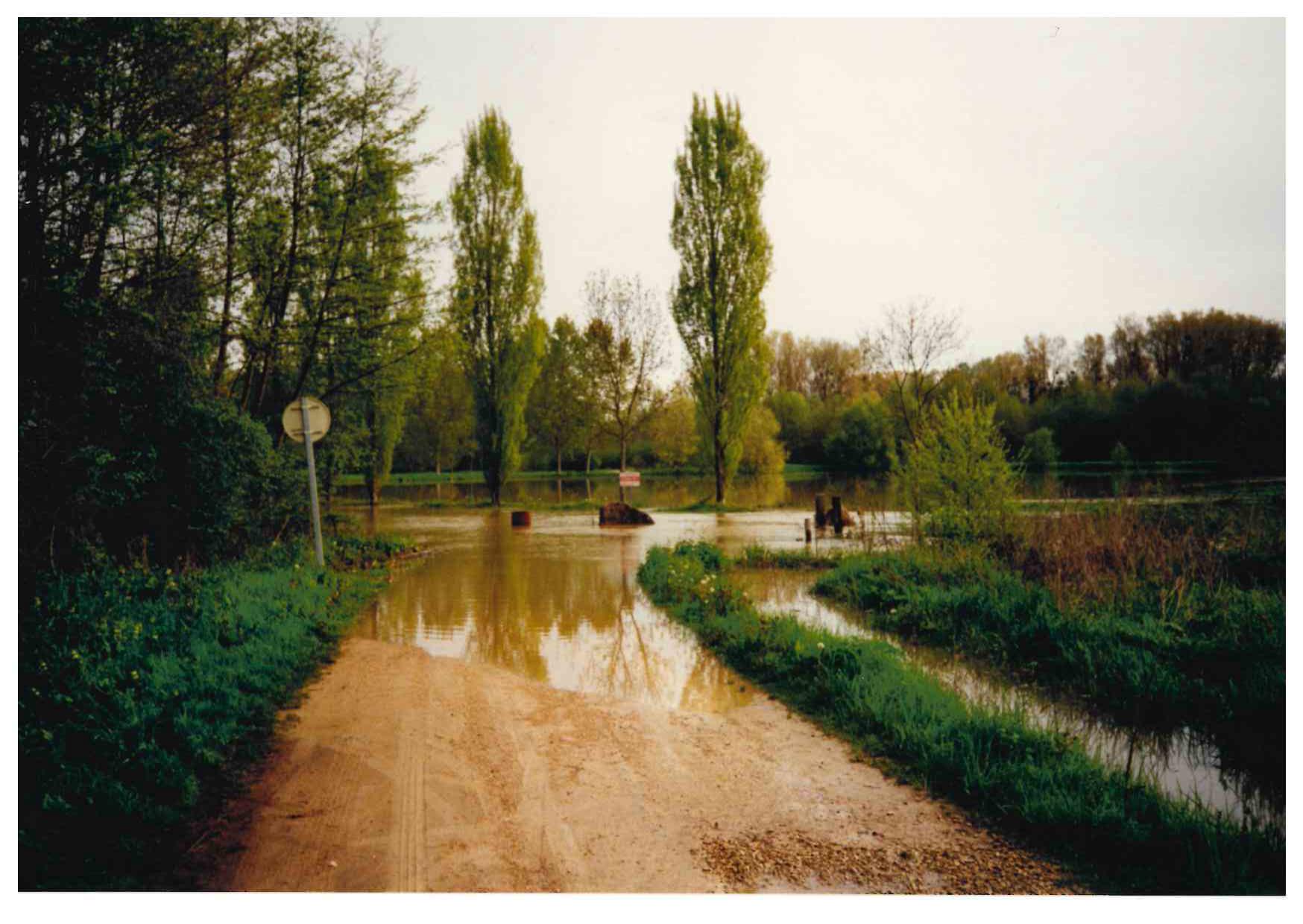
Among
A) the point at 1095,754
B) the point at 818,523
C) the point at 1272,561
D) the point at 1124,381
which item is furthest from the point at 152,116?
the point at 818,523

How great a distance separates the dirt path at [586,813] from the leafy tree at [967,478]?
5833 millimetres

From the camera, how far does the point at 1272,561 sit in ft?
25.1

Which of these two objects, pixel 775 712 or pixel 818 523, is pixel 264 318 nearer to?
pixel 775 712

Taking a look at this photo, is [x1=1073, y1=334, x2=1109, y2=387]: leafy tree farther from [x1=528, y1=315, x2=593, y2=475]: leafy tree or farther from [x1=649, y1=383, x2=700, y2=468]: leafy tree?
[x1=528, y1=315, x2=593, y2=475]: leafy tree

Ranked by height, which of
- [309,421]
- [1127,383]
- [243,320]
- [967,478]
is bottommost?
[967,478]

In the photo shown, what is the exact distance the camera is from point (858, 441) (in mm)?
40188

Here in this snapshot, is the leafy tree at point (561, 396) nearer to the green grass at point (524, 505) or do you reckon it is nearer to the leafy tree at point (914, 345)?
the green grass at point (524, 505)

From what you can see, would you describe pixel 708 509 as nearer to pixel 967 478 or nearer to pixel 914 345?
pixel 914 345

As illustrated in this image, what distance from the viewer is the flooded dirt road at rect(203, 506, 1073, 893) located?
3.01m

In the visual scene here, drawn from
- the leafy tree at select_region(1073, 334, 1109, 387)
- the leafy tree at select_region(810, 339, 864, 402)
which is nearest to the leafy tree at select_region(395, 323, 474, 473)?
the leafy tree at select_region(810, 339, 864, 402)

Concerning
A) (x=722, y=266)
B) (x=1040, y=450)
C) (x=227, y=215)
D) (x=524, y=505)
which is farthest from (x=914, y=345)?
Result: (x=227, y=215)

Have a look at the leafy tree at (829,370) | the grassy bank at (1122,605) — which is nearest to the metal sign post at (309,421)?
the grassy bank at (1122,605)

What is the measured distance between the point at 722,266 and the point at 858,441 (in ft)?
68.5

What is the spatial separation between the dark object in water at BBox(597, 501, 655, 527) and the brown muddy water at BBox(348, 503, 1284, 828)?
3284 millimetres
